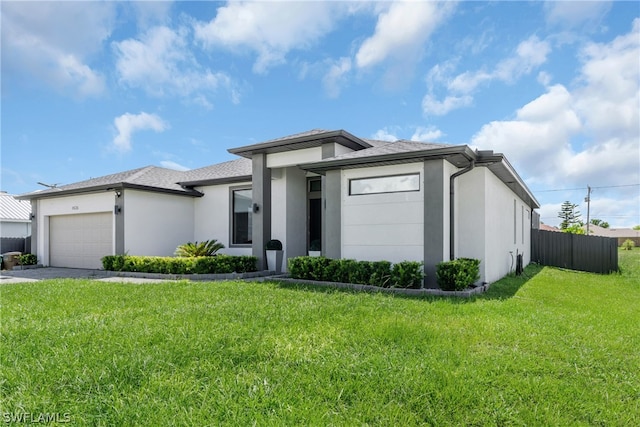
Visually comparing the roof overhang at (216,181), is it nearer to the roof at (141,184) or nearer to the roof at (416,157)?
the roof at (141,184)

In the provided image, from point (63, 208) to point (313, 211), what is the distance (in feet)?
32.9

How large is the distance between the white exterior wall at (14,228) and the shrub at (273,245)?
19.0 m

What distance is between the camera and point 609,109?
16641mm

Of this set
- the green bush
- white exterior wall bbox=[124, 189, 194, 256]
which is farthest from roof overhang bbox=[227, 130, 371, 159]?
the green bush

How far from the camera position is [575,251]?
1619 cm

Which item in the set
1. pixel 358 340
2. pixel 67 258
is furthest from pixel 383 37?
pixel 67 258

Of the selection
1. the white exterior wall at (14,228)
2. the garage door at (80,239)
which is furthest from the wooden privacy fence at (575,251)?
the white exterior wall at (14,228)

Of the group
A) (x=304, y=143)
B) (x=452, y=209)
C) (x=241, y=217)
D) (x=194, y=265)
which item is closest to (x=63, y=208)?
(x=241, y=217)

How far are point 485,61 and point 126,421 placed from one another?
448 inches

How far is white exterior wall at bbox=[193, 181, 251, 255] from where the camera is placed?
13.6 meters

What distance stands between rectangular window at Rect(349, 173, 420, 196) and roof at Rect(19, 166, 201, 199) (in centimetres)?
759

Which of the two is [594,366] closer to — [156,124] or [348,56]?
[348,56]

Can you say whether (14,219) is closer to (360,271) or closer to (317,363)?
(360,271)

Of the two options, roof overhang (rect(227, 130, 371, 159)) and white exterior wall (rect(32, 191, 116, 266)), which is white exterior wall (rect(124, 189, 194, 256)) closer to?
white exterior wall (rect(32, 191, 116, 266))
